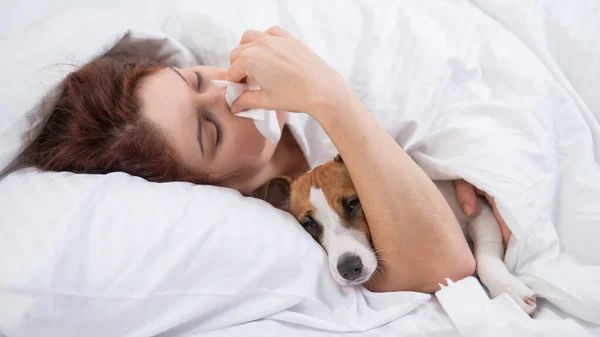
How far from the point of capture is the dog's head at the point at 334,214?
3.98 feet

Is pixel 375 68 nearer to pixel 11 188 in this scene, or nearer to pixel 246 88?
pixel 246 88

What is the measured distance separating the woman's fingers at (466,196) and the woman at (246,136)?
0.19 m

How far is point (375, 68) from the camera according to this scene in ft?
4.80

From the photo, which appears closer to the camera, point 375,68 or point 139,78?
point 139,78

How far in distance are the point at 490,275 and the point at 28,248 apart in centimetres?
109

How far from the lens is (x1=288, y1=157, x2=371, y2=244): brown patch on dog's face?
4.66 ft

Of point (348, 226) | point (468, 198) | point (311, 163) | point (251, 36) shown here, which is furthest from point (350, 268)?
point (251, 36)

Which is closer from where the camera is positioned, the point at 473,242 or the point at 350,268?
the point at 350,268

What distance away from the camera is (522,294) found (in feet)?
3.63

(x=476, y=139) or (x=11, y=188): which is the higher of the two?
(x=476, y=139)

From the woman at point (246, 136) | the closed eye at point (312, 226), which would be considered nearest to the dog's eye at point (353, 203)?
the closed eye at point (312, 226)

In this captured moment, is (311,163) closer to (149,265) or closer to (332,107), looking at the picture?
(332,107)

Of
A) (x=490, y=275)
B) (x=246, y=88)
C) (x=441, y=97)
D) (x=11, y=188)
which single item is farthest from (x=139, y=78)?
(x=490, y=275)

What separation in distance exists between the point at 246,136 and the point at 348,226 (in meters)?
0.42
